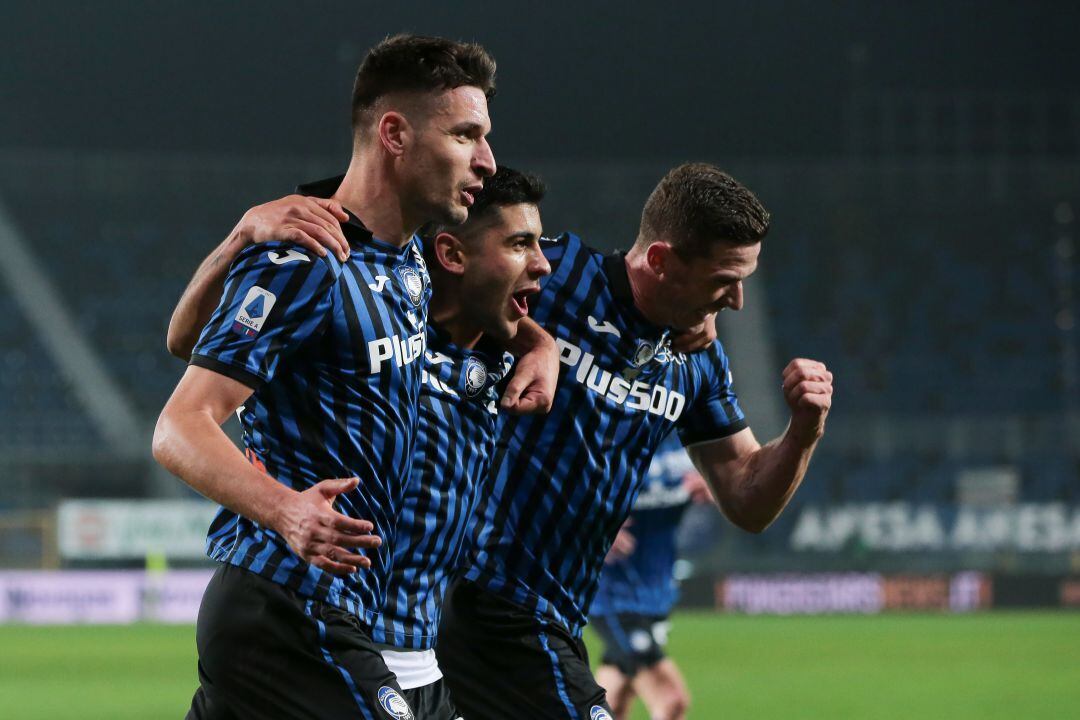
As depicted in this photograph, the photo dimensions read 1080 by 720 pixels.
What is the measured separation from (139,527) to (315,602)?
23629mm

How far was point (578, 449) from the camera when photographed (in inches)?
180

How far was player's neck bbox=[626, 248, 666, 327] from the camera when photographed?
468cm

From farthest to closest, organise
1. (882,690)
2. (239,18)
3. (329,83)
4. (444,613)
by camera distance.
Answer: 1. (329,83)
2. (239,18)
3. (882,690)
4. (444,613)

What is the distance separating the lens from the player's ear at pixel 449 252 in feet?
13.8

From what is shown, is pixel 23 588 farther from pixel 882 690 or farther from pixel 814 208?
pixel 814 208

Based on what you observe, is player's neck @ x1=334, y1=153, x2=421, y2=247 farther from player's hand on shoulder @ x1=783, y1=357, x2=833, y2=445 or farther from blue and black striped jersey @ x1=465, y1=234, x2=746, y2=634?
player's hand on shoulder @ x1=783, y1=357, x2=833, y2=445

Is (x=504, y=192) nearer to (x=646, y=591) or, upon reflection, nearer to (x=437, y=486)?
(x=437, y=486)

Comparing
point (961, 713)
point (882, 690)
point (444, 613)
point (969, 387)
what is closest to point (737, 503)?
point (444, 613)

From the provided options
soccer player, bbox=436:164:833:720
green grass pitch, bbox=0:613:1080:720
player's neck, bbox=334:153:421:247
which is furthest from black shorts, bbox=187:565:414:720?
green grass pitch, bbox=0:613:1080:720

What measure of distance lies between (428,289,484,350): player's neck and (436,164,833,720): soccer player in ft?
1.59

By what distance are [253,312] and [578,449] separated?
1.56 meters

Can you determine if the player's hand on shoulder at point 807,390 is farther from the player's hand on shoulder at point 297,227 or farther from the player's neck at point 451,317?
the player's hand on shoulder at point 297,227

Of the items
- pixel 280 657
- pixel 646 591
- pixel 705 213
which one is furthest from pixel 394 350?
pixel 646 591

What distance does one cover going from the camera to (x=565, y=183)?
1491 inches
